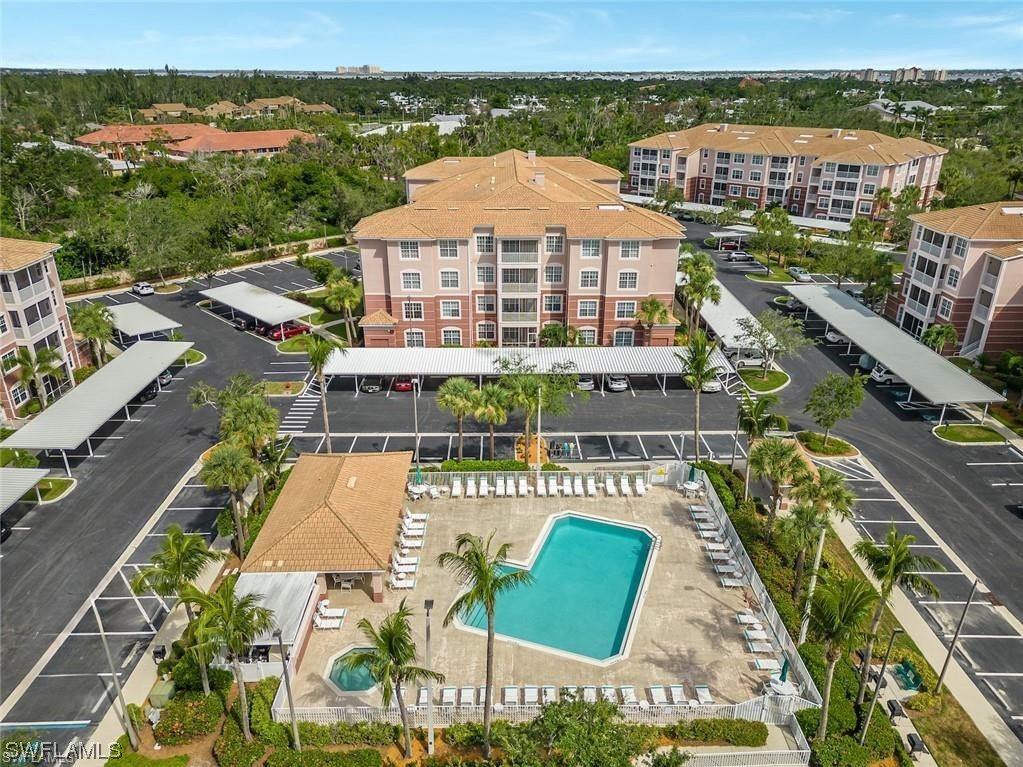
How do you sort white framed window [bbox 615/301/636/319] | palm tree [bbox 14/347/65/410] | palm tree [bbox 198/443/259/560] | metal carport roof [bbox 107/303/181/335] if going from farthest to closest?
metal carport roof [bbox 107/303/181/335] → white framed window [bbox 615/301/636/319] → palm tree [bbox 14/347/65/410] → palm tree [bbox 198/443/259/560]

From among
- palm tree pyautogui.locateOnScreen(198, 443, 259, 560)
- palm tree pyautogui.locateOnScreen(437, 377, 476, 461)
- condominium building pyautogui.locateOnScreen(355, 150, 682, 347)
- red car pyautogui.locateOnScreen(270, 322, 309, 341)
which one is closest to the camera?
palm tree pyautogui.locateOnScreen(198, 443, 259, 560)

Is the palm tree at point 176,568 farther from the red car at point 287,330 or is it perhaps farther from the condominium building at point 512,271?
the red car at point 287,330

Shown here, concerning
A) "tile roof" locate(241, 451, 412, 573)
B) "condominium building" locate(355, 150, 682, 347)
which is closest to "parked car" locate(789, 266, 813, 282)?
"condominium building" locate(355, 150, 682, 347)

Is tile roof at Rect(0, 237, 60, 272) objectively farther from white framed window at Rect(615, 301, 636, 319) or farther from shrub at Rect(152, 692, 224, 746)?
white framed window at Rect(615, 301, 636, 319)

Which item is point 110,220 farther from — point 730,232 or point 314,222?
point 730,232

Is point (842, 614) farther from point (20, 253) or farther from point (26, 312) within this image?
point (20, 253)

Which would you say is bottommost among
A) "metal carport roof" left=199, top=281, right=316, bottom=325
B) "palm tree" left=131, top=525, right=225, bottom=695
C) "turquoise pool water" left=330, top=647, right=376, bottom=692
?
"turquoise pool water" left=330, top=647, right=376, bottom=692

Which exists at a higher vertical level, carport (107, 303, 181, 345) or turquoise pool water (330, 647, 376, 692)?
carport (107, 303, 181, 345)
